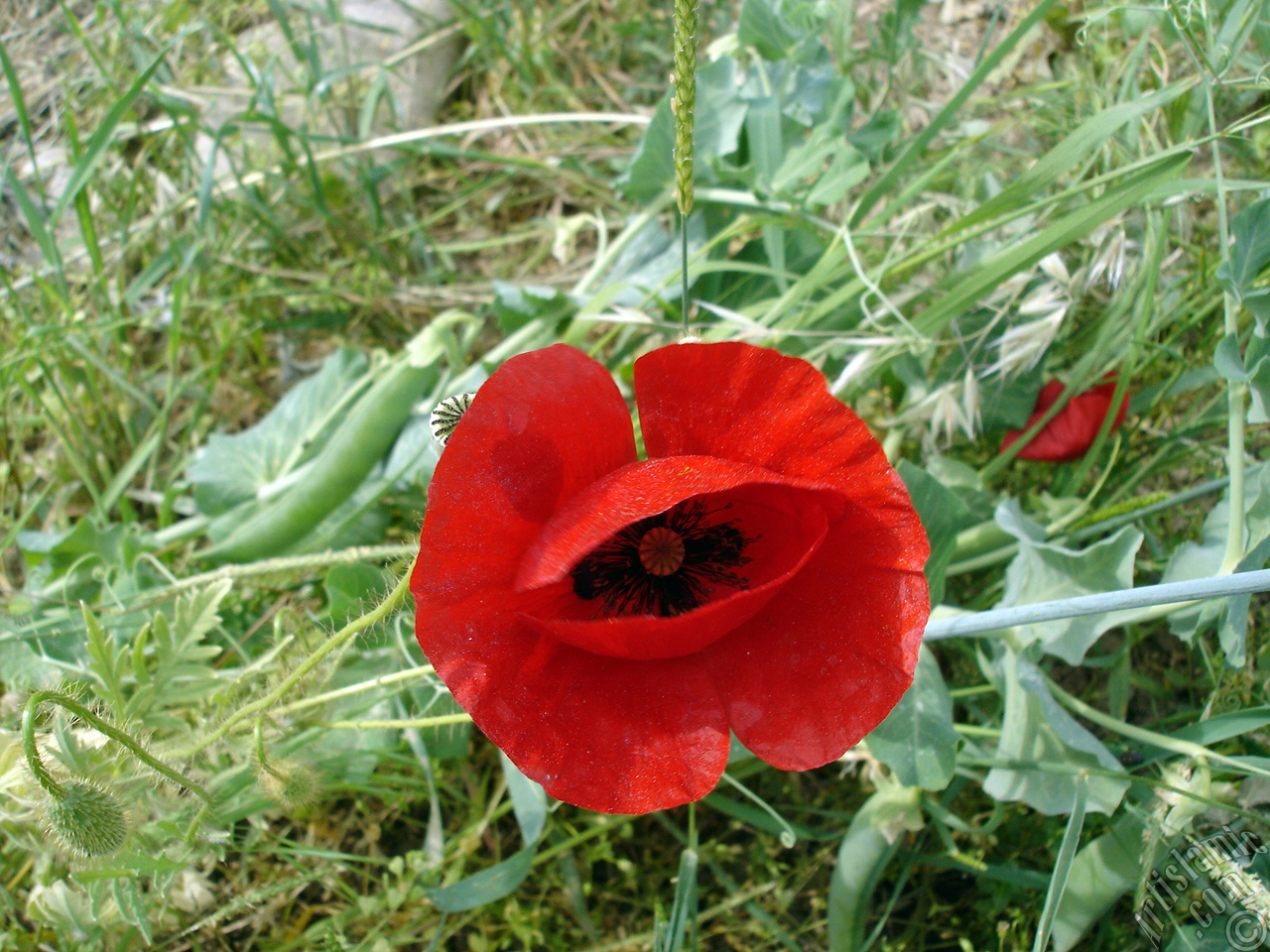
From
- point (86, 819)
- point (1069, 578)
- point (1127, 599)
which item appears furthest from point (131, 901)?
point (1069, 578)

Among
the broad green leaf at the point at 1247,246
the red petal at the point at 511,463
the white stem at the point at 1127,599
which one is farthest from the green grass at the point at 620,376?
the red petal at the point at 511,463

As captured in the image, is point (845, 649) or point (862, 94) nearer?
point (845, 649)

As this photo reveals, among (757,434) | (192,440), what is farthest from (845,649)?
(192,440)

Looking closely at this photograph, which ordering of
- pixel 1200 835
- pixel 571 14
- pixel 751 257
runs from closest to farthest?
1. pixel 1200 835
2. pixel 751 257
3. pixel 571 14

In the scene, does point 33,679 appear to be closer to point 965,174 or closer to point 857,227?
point 857,227

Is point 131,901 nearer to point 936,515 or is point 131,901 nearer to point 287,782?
point 287,782

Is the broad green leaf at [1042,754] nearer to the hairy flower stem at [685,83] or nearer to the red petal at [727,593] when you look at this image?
the red petal at [727,593]
